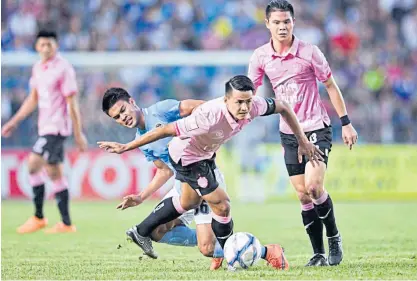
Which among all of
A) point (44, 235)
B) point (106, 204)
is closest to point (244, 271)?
point (44, 235)

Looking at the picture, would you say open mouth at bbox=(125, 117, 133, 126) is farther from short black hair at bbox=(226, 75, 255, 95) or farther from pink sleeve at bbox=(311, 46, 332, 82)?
pink sleeve at bbox=(311, 46, 332, 82)

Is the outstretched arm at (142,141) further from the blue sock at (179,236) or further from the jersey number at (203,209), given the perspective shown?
the blue sock at (179,236)

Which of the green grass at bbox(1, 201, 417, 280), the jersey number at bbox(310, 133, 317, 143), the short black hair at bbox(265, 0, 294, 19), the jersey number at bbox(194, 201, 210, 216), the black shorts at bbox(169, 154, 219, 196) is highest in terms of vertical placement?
the short black hair at bbox(265, 0, 294, 19)

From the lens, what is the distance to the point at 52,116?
12680mm

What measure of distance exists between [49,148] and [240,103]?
550 cm

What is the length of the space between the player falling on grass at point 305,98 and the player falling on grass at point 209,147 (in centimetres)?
53

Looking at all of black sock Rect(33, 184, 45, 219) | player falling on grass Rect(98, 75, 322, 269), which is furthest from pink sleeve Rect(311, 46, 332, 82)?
black sock Rect(33, 184, 45, 219)

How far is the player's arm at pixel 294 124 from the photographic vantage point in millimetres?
7914

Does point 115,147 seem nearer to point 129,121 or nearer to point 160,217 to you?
point 129,121

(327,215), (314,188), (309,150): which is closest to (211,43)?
(327,215)

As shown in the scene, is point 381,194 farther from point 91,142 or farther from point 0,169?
point 0,169

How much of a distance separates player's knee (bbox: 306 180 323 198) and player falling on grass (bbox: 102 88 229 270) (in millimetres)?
771

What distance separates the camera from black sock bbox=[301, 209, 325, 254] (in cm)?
879

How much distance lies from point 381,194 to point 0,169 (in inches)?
276
